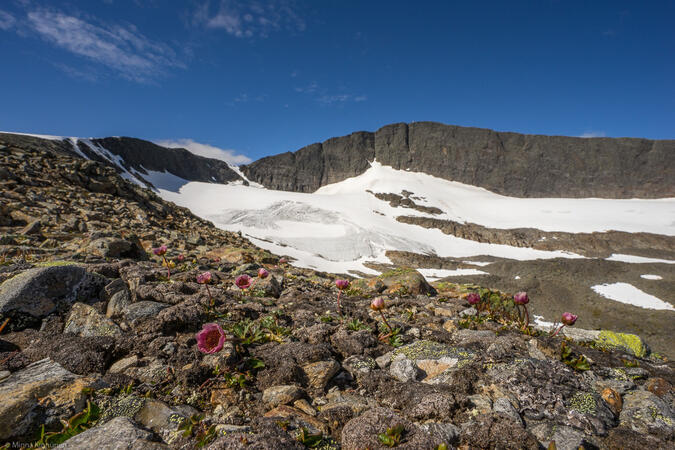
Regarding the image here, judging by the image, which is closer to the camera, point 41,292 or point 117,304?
point 41,292

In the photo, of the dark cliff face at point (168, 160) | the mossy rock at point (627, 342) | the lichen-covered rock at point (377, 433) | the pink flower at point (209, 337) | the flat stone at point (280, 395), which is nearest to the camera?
the lichen-covered rock at point (377, 433)

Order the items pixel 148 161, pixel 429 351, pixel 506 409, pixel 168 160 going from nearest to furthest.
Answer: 1. pixel 506 409
2. pixel 429 351
3. pixel 148 161
4. pixel 168 160

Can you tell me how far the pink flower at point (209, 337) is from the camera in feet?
9.47

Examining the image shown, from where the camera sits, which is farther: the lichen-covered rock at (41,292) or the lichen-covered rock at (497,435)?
the lichen-covered rock at (41,292)

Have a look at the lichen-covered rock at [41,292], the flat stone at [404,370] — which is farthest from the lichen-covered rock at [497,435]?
the lichen-covered rock at [41,292]

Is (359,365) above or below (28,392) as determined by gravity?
below

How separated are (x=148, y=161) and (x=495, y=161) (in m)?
126

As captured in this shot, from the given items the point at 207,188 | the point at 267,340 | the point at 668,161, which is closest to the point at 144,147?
the point at 207,188

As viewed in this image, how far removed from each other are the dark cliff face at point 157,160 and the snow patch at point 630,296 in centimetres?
9393

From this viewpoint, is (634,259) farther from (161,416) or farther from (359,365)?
(161,416)

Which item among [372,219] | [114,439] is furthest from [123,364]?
[372,219]

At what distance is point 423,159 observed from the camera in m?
121

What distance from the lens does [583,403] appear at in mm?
2576

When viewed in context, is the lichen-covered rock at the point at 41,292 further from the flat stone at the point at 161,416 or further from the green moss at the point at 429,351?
the green moss at the point at 429,351
